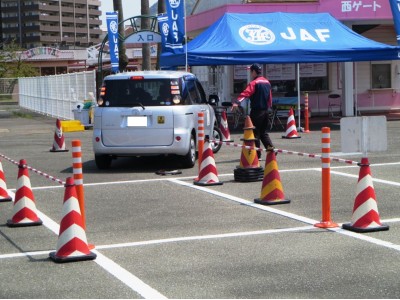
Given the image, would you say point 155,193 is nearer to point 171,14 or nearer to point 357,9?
point 171,14

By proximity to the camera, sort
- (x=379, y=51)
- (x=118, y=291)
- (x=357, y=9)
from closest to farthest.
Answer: (x=118, y=291), (x=379, y=51), (x=357, y=9)

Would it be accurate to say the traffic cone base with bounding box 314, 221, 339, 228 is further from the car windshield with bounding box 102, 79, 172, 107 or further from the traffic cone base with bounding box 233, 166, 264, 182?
the car windshield with bounding box 102, 79, 172, 107

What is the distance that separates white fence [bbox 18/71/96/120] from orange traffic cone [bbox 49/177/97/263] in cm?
2239

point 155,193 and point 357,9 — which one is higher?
point 357,9

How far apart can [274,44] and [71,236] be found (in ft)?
56.8

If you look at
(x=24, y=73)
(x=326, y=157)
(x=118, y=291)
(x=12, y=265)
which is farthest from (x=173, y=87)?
(x=24, y=73)

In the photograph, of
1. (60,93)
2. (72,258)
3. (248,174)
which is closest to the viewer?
(72,258)

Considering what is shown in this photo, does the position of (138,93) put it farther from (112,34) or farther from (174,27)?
(112,34)

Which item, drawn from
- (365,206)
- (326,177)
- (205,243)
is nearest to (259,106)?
(326,177)

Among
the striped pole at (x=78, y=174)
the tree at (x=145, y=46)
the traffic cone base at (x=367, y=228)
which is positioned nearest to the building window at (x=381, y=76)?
the tree at (x=145, y=46)

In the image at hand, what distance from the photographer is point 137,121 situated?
1461 cm

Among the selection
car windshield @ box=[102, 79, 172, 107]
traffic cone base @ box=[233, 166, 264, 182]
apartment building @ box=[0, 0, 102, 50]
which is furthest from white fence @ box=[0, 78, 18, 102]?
apartment building @ box=[0, 0, 102, 50]

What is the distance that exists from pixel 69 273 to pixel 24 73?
79.9 meters

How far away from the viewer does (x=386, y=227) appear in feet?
29.5
